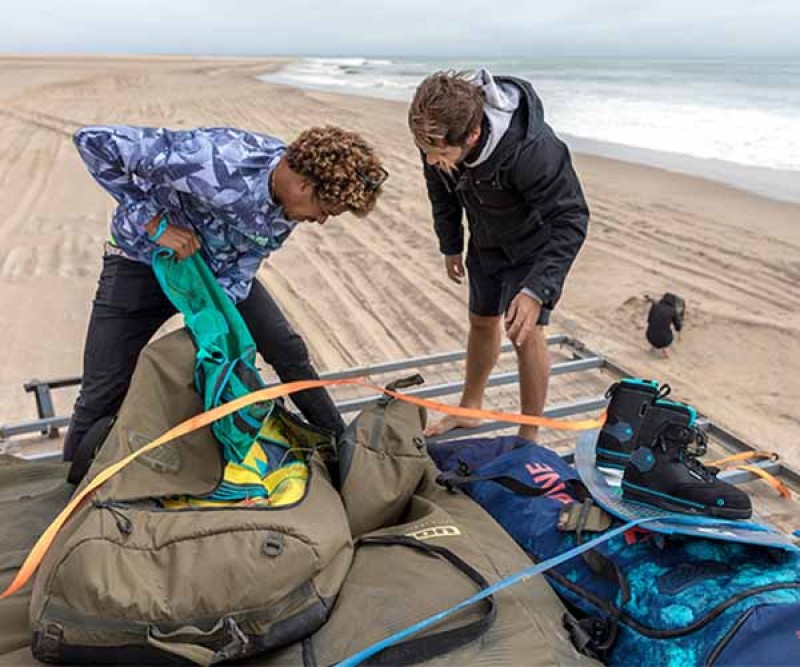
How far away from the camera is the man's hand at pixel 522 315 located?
279 centimetres

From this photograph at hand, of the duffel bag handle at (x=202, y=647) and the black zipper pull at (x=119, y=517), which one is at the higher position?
the black zipper pull at (x=119, y=517)

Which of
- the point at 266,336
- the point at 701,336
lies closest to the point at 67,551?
the point at 266,336

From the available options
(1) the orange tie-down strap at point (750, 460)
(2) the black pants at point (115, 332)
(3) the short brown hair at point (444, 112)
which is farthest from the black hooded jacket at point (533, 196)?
(2) the black pants at point (115, 332)

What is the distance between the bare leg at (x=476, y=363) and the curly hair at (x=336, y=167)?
1387mm

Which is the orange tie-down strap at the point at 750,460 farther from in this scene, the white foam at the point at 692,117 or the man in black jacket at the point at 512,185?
the white foam at the point at 692,117

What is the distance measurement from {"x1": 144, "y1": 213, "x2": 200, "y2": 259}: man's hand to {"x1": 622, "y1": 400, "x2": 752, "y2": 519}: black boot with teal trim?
1582 mm

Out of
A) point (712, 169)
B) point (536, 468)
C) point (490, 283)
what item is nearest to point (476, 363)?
Result: point (490, 283)

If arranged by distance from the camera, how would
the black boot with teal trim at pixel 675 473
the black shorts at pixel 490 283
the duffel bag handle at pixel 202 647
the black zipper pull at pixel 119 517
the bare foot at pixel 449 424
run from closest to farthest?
the duffel bag handle at pixel 202 647
the black zipper pull at pixel 119 517
the black boot with teal trim at pixel 675 473
the black shorts at pixel 490 283
the bare foot at pixel 449 424

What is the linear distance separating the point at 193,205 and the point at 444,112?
920 mm

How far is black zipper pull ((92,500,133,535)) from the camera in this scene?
178 centimetres

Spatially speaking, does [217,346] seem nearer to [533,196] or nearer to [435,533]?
[435,533]

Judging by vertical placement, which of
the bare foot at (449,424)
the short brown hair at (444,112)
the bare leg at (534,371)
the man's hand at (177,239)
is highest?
the short brown hair at (444,112)

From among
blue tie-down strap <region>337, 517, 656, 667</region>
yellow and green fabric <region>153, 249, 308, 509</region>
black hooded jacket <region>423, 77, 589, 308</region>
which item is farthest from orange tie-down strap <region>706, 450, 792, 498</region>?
yellow and green fabric <region>153, 249, 308, 509</region>

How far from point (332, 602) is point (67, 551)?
2.08ft
